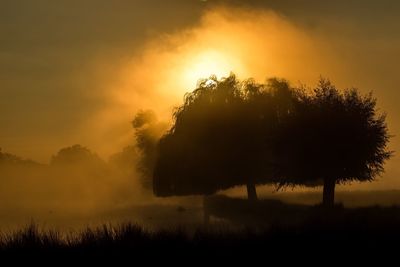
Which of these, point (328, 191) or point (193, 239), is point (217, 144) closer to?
point (328, 191)

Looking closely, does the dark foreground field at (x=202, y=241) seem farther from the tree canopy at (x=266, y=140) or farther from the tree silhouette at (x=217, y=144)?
the tree silhouette at (x=217, y=144)

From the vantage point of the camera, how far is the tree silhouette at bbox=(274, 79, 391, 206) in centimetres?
4697

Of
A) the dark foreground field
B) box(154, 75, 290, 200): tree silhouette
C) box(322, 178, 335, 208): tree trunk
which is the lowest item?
the dark foreground field

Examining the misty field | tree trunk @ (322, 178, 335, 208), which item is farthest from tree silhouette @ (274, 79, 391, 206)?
the misty field

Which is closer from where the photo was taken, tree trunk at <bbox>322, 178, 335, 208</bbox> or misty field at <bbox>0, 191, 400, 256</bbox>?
misty field at <bbox>0, 191, 400, 256</bbox>

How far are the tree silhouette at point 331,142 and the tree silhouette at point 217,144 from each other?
459 cm

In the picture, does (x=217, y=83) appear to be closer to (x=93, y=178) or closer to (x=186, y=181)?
(x=186, y=181)

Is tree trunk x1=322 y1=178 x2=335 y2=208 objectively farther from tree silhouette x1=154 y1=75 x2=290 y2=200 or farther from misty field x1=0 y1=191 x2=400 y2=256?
misty field x1=0 y1=191 x2=400 y2=256

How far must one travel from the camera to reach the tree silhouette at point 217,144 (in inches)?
2152

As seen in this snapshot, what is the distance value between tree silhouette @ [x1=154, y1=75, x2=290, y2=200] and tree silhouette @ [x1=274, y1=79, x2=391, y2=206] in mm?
4588

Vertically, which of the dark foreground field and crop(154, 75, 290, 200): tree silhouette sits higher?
crop(154, 75, 290, 200): tree silhouette

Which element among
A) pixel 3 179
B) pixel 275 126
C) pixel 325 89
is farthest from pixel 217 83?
pixel 3 179

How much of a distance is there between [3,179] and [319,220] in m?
182

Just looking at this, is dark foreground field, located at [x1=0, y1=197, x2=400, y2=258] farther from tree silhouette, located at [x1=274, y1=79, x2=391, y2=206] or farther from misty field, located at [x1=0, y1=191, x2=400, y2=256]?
tree silhouette, located at [x1=274, y1=79, x2=391, y2=206]
